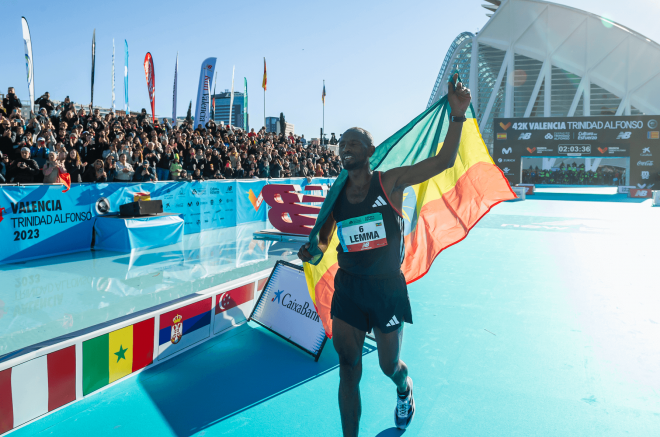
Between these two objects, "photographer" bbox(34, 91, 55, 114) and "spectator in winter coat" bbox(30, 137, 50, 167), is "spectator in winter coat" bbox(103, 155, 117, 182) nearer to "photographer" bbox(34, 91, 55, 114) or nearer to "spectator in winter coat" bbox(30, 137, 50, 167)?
"spectator in winter coat" bbox(30, 137, 50, 167)

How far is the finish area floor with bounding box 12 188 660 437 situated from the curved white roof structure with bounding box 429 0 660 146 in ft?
189

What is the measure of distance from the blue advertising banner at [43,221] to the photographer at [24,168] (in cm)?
77

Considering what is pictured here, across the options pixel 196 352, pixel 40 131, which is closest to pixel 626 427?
pixel 196 352

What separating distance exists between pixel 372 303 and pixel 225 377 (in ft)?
5.99

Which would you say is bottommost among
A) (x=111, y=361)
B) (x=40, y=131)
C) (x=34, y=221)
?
(x=111, y=361)

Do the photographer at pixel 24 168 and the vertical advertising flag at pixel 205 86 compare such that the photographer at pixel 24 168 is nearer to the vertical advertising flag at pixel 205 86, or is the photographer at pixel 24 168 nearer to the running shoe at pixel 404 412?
the running shoe at pixel 404 412

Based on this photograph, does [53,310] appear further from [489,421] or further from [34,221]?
[489,421]

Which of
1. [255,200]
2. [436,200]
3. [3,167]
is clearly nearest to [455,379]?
[436,200]

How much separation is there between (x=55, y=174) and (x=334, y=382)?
8.48 m

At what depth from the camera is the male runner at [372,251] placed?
2.54m

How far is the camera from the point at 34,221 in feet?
28.1

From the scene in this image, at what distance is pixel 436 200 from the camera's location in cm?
343

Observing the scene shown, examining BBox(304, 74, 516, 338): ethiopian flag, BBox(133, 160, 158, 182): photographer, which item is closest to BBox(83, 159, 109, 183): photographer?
BBox(133, 160, 158, 182): photographer

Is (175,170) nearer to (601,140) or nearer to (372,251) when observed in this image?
(372,251)
